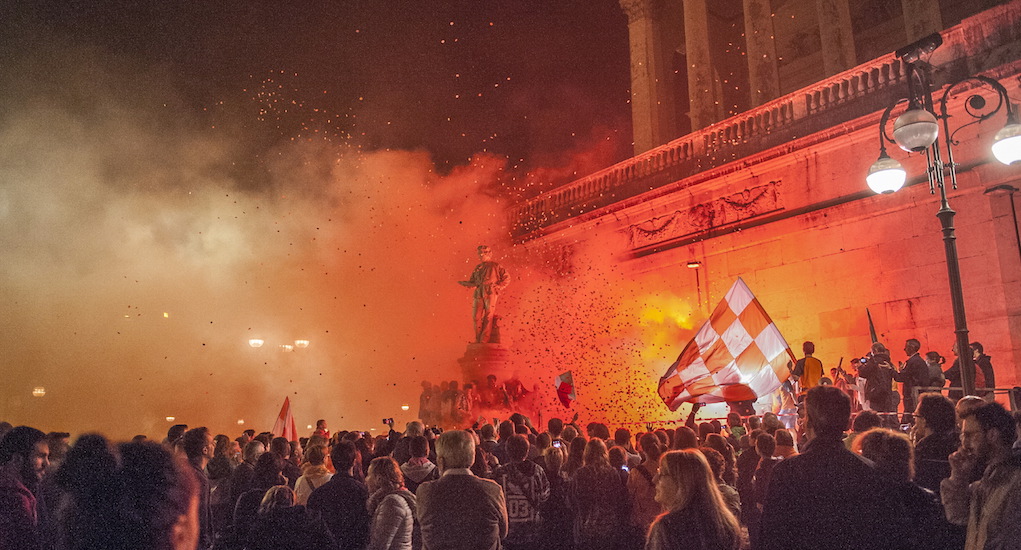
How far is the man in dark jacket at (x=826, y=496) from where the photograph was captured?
2395 mm

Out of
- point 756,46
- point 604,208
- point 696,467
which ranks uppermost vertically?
point 756,46

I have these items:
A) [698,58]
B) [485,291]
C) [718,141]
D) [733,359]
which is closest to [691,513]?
[733,359]

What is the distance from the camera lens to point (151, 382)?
21.3 m

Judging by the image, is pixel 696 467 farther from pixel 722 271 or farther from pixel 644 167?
pixel 644 167

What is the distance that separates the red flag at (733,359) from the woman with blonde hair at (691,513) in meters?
6.20

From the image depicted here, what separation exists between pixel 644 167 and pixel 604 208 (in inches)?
56.8

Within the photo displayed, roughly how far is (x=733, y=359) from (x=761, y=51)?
12.7 metres

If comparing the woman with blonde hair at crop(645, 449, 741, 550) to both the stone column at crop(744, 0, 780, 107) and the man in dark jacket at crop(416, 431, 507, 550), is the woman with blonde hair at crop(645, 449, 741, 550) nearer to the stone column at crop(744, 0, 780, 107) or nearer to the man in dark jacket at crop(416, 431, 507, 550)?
the man in dark jacket at crop(416, 431, 507, 550)

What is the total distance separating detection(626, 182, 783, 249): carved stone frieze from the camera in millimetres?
14141

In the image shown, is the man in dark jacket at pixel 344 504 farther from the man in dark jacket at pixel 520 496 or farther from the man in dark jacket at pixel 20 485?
the man in dark jacket at pixel 20 485

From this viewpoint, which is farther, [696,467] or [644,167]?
[644,167]

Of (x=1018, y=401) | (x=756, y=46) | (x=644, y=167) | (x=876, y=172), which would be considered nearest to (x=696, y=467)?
(x=876, y=172)

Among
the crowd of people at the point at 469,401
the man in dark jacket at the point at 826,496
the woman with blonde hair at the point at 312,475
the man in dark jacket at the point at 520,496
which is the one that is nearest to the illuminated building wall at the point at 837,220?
the crowd of people at the point at 469,401

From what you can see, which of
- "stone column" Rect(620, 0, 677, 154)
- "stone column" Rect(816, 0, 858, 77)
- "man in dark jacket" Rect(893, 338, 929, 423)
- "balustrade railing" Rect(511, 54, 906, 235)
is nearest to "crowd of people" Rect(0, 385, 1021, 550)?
"man in dark jacket" Rect(893, 338, 929, 423)
